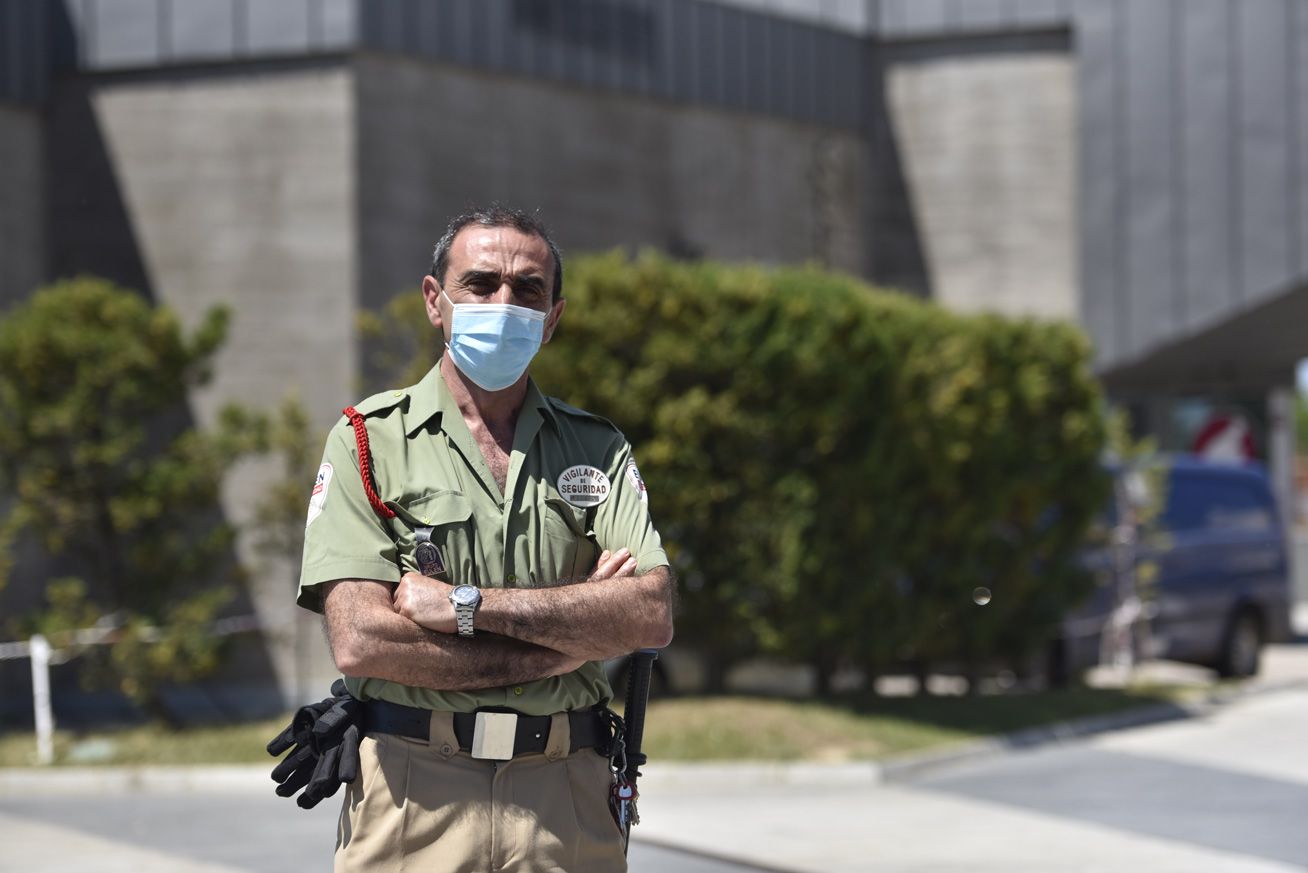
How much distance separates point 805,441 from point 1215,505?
647cm

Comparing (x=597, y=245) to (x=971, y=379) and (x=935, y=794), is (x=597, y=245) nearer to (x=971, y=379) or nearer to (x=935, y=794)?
(x=971, y=379)

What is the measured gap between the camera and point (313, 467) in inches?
555

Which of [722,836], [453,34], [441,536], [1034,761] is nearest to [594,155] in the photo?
[453,34]

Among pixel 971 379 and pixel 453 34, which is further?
pixel 453 34

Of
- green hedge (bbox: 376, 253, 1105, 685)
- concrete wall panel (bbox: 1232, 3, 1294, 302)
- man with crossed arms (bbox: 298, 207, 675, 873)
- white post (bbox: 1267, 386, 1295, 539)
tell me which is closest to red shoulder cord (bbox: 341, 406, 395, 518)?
man with crossed arms (bbox: 298, 207, 675, 873)

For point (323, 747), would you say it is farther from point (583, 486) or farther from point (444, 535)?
point (583, 486)

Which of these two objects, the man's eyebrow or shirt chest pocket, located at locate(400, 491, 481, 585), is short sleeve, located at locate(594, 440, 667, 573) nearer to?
shirt chest pocket, located at locate(400, 491, 481, 585)

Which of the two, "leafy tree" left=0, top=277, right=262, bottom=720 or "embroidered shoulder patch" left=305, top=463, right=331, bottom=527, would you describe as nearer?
"embroidered shoulder patch" left=305, top=463, right=331, bottom=527

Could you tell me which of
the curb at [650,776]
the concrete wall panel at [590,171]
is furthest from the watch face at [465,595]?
the concrete wall panel at [590,171]

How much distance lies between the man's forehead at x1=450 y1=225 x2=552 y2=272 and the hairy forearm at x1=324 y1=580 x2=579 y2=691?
2.28ft

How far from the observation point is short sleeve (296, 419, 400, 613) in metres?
3.41

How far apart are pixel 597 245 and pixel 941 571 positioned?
18.9 feet

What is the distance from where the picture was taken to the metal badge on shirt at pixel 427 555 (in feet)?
11.3

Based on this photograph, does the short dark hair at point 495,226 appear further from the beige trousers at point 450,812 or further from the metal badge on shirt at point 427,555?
the beige trousers at point 450,812
